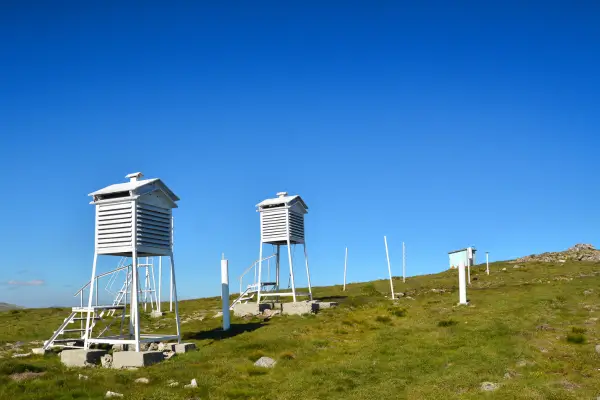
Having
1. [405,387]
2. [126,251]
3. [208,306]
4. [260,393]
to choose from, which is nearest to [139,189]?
[126,251]

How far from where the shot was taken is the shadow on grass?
31.8 m

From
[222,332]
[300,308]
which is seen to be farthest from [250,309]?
[222,332]

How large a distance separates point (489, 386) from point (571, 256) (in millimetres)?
61869

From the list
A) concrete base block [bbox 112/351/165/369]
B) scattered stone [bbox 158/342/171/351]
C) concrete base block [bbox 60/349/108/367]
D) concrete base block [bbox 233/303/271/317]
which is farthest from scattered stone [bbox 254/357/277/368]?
concrete base block [bbox 233/303/271/317]

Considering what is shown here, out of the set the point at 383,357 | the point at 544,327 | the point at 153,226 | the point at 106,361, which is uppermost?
the point at 153,226

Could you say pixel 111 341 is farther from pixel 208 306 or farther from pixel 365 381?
pixel 208 306

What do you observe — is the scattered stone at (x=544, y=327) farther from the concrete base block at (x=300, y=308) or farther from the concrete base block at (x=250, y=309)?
the concrete base block at (x=250, y=309)

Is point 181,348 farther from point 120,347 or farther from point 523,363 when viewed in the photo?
point 523,363

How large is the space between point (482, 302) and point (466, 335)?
458 inches

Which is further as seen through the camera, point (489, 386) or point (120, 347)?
point (120, 347)

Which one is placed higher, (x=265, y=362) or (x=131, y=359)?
(x=131, y=359)

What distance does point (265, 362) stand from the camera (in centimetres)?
2256

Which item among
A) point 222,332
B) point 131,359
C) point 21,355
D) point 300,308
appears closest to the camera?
point 131,359

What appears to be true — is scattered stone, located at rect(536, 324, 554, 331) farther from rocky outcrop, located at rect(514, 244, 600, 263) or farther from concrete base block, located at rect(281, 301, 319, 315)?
rocky outcrop, located at rect(514, 244, 600, 263)
